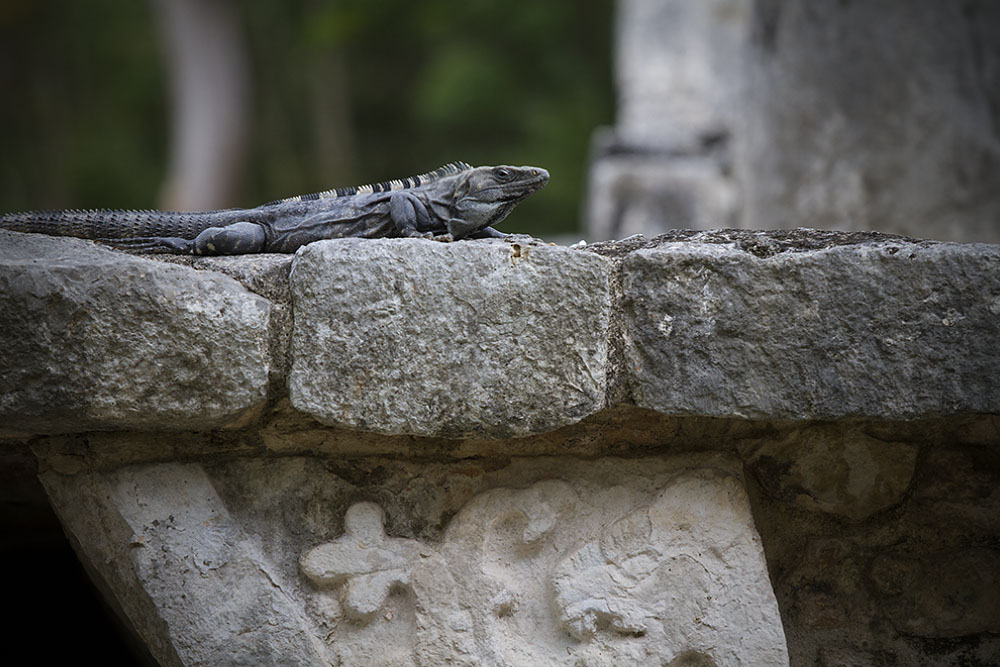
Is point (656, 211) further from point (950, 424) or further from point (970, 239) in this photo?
point (950, 424)

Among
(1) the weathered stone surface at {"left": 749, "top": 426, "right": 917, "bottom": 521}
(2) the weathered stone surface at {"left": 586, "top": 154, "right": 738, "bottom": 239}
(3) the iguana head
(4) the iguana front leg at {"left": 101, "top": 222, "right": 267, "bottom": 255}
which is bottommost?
(1) the weathered stone surface at {"left": 749, "top": 426, "right": 917, "bottom": 521}

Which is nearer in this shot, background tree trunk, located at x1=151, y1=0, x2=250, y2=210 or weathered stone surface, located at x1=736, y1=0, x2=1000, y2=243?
weathered stone surface, located at x1=736, y1=0, x2=1000, y2=243

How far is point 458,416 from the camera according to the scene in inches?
75.9

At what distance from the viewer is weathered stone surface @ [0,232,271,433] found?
1.81 metres

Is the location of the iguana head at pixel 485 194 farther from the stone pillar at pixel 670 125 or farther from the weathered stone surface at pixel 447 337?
the stone pillar at pixel 670 125

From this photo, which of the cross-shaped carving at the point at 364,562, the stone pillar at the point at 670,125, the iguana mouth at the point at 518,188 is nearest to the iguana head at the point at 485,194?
the iguana mouth at the point at 518,188

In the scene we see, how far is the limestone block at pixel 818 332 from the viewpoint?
6.25ft

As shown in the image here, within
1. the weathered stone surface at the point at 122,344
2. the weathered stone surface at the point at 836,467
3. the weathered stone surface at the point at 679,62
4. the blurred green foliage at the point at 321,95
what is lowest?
the weathered stone surface at the point at 836,467

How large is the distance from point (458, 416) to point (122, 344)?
0.65m

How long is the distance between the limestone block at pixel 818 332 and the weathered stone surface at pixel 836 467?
231mm

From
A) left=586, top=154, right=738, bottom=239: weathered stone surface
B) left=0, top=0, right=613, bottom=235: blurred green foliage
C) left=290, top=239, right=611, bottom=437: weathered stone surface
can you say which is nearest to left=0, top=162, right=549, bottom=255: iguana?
left=290, top=239, right=611, bottom=437: weathered stone surface

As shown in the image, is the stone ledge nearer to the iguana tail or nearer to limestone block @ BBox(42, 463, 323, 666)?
limestone block @ BBox(42, 463, 323, 666)

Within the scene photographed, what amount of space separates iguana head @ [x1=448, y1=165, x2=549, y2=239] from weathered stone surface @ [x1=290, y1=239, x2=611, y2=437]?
1.48 ft

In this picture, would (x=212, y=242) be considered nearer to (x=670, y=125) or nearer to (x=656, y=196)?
(x=656, y=196)
